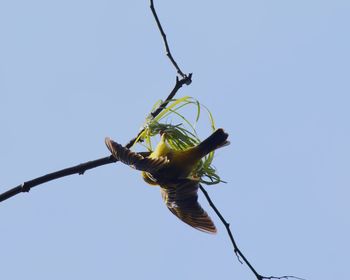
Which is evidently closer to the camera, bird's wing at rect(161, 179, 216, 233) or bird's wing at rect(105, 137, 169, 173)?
bird's wing at rect(105, 137, 169, 173)

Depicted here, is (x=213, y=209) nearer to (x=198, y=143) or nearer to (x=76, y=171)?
(x=198, y=143)

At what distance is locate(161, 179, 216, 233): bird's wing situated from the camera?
4.16 m

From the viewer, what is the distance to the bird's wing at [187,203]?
416 cm

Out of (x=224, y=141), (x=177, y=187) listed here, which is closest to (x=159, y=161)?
(x=177, y=187)

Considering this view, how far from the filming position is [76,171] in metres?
3.63

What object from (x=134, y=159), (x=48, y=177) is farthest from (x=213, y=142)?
(x=48, y=177)

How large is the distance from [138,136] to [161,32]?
69 centimetres

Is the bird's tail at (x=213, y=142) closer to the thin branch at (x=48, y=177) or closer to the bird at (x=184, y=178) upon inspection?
the bird at (x=184, y=178)

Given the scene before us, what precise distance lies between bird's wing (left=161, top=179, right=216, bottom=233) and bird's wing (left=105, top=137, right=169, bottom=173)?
0.20m

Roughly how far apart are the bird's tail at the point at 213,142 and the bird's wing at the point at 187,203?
230 mm

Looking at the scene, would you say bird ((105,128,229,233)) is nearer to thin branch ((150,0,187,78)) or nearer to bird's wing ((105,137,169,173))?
bird's wing ((105,137,169,173))

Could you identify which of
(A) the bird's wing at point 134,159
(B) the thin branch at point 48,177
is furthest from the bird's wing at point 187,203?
(B) the thin branch at point 48,177

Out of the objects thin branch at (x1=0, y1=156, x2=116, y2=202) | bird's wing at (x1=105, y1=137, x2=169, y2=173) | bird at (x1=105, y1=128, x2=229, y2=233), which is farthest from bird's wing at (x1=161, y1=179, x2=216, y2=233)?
thin branch at (x1=0, y1=156, x2=116, y2=202)

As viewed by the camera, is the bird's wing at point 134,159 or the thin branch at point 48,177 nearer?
the thin branch at point 48,177
